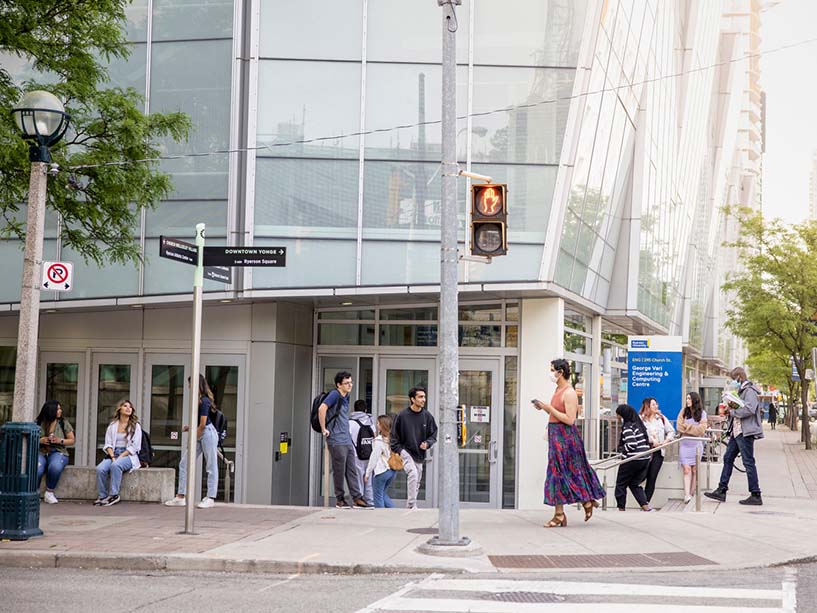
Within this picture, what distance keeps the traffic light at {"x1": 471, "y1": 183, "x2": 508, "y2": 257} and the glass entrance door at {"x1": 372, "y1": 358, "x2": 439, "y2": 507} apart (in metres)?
8.59

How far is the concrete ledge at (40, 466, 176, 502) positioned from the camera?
49.4 ft

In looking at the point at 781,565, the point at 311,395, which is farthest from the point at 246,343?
the point at 781,565

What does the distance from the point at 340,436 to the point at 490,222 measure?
17.0ft

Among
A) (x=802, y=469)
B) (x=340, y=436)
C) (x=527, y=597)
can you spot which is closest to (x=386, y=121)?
(x=340, y=436)

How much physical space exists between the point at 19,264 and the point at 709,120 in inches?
1279

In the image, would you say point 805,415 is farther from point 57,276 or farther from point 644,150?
point 57,276

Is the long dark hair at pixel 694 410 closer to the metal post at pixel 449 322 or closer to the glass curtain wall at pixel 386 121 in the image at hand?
the glass curtain wall at pixel 386 121

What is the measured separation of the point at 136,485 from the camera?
15094mm

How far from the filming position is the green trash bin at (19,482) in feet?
37.0

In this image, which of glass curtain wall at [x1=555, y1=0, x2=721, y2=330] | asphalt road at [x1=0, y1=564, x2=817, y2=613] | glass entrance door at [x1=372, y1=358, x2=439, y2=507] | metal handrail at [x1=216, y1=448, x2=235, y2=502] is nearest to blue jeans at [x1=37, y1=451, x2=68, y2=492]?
metal handrail at [x1=216, y1=448, x2=235, y2=502]

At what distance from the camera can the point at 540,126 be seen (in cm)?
1833

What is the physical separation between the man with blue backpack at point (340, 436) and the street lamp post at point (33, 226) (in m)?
4.37

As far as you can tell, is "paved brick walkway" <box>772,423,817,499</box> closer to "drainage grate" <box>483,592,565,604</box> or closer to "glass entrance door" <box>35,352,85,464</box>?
"drainage grate" <box>483,592,565,604</box>

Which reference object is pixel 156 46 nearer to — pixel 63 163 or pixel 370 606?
pixel 63 163
